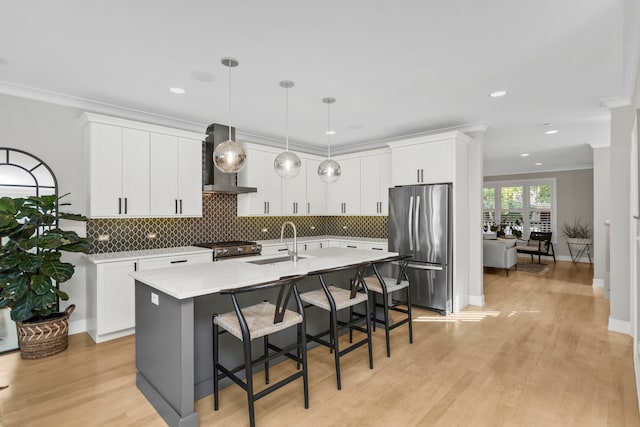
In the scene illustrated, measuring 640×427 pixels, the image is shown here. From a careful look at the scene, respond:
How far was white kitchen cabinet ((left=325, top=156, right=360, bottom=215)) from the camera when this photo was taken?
615 centimetres

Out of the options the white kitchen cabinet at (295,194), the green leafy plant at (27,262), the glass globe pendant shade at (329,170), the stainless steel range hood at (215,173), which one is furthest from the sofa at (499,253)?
the green leafy plant at (27,262)

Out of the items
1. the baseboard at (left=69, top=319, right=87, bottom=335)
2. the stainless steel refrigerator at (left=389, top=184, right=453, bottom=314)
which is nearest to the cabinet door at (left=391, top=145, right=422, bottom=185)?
the stainless steel refrigerator at (left=389, top=184, right=453, bottom=314)

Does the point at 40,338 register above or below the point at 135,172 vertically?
below

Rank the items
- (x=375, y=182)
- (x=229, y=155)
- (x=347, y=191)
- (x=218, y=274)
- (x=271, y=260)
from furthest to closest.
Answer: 1. (x=347, y=191)
2. (x=375, y=182)
3. (x=271, y=260)
4. (x=229, y=155)
5. (x=218, y=274)

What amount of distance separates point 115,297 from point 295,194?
3.23 m

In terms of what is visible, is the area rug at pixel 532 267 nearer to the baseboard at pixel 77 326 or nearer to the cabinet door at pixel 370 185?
the cabinet door at pixel 370 185

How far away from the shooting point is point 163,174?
4.40m

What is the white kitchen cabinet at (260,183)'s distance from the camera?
5.39 meters

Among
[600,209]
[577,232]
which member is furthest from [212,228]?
[577,232]

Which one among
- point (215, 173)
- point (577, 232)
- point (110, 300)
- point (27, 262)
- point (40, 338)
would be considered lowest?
point (40, 338)

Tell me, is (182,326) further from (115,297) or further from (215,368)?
(115,297)

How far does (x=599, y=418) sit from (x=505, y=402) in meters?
0.58

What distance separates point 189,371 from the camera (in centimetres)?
221

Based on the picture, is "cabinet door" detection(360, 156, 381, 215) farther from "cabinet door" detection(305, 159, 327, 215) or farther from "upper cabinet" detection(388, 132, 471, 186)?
"cabinet door" detection(305, 159, 327, 215)
